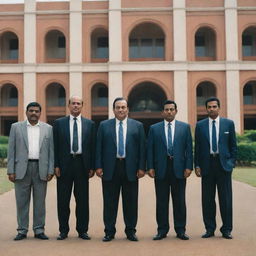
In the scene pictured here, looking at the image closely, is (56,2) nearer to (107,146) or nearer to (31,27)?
(31,27)

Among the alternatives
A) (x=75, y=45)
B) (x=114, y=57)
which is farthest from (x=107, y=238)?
(x=75, y=45)

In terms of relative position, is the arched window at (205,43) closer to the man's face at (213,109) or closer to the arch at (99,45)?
the arch at (99,45)

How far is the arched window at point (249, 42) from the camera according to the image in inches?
1115

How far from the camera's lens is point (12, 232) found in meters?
5.85

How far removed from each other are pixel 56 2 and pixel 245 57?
14.8 metres

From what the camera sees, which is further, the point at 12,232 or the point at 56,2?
the point at 56,2

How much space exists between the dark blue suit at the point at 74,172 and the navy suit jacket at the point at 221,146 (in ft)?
5.54

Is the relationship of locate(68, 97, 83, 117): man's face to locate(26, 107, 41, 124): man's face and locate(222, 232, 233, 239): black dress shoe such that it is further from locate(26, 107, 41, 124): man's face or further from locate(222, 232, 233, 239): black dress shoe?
locate(222, 232, 233, 239): black dress shoe

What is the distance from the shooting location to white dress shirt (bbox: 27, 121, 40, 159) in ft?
18.4

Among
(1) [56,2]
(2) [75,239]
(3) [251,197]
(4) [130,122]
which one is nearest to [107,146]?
(4) [130,122]

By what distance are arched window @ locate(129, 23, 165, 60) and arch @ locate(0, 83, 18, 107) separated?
9.76 metres

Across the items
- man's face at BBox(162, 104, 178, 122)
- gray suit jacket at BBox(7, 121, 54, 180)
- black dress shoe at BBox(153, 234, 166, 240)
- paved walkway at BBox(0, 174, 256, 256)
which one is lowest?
paved walkway at BBox(0, 174, 256, 256)

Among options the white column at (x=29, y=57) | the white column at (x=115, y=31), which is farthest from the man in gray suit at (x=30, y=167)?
the white column at (x=29, y=57)

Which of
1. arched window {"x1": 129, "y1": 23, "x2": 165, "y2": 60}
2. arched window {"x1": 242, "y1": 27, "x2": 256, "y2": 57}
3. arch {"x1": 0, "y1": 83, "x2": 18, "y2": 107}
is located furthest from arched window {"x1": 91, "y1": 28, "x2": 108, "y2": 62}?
arched window {"x1": 242, "y1": 27, "x2": 256, "y2": 57}
